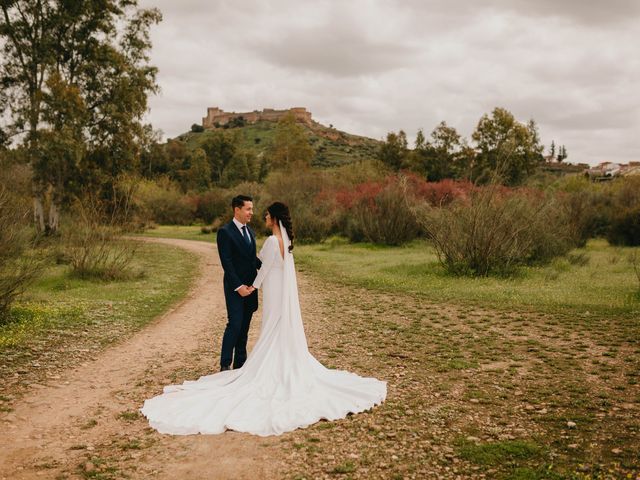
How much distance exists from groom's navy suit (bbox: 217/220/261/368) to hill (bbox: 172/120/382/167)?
9615 centimetres

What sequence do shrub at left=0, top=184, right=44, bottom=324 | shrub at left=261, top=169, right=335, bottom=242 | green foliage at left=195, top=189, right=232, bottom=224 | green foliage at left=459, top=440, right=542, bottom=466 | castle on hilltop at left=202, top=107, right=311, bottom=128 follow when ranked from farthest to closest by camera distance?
castle on hilltop at left=202, top=107, right=311, bottom=128 < green foliage at left=195, top=189, right=232, bottom=224 < shrub at left=261, top=169, right=335, bottom=242 < shrub at left=0, top=184, right=44, bottom=324 < green foliage at left=459, top=440, right=542, bottom=466

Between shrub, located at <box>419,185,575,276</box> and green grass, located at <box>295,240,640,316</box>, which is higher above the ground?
shrub, located at <box>419,185,575,276</box>

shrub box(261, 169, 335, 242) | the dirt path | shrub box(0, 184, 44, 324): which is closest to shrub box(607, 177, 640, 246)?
shrub box(261, 169, 335, 242)

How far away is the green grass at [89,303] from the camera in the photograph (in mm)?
9809

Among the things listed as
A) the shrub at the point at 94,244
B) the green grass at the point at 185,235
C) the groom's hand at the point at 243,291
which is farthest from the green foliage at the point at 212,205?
the groom's hand at the point at 243,291

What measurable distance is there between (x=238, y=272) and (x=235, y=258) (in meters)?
0.20

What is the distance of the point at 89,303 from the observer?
12.4 meters

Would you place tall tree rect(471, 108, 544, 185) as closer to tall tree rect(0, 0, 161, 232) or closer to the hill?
tall tree rect(0, 0, 161, 232)

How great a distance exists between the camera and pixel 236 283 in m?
6.68

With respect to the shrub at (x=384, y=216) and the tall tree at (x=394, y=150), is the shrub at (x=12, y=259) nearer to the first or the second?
the shrub at (x=384, y=216)

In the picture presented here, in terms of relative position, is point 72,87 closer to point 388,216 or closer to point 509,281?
point 388,216

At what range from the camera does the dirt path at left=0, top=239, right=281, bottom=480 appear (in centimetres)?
449

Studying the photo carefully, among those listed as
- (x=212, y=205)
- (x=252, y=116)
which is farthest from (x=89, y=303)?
(x=252, y=116)

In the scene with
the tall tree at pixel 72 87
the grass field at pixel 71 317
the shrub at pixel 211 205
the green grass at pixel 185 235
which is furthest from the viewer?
the shrub at pixel 211 205
